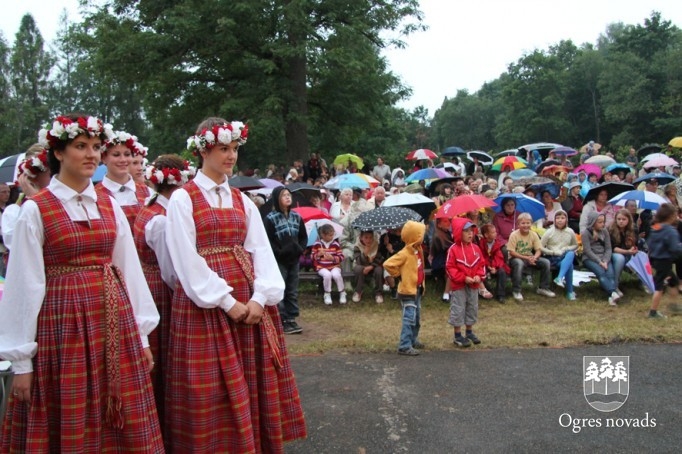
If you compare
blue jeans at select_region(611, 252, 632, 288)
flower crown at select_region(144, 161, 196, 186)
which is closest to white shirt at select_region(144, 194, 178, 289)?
flower crown at select_region(144, 161, 196, 186)

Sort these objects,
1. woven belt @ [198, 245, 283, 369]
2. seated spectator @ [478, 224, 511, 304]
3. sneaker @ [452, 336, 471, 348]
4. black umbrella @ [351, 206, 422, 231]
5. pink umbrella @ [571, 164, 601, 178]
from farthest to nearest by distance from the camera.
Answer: pink umbrella @ [571, 164, 601, 178], seated spectator @ [478, 224, 511, 304], black umbrella @ [351, 206, 422, 231], sneaker @ [452, 336, 471, 348], woven belt @ [198, 245, 283, 369]

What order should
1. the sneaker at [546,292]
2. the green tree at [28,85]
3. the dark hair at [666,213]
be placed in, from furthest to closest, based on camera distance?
the green tree at [28,85], the sneaker at [546,292], the dark hair at [666,213]

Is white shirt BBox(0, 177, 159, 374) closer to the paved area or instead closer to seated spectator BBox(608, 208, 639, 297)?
the paved area

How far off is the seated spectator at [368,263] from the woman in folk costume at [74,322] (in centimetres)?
657

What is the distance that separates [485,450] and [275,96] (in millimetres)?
14862

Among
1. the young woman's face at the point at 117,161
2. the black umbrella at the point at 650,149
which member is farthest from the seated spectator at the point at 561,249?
the black umbrella at the point at 650,149

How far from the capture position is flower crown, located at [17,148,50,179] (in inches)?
132

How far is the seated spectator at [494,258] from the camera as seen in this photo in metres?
9.55

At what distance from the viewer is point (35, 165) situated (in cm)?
347

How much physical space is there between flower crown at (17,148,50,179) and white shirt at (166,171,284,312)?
71 cm

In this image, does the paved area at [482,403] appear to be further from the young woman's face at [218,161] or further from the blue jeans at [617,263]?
the blue jeans at [617,263]

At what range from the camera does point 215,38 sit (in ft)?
57.3

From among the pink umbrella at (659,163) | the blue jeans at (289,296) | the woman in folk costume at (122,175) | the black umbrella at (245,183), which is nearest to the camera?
the woman in folk costume at (122,175)

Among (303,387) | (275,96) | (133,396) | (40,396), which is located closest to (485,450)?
(303,387)
